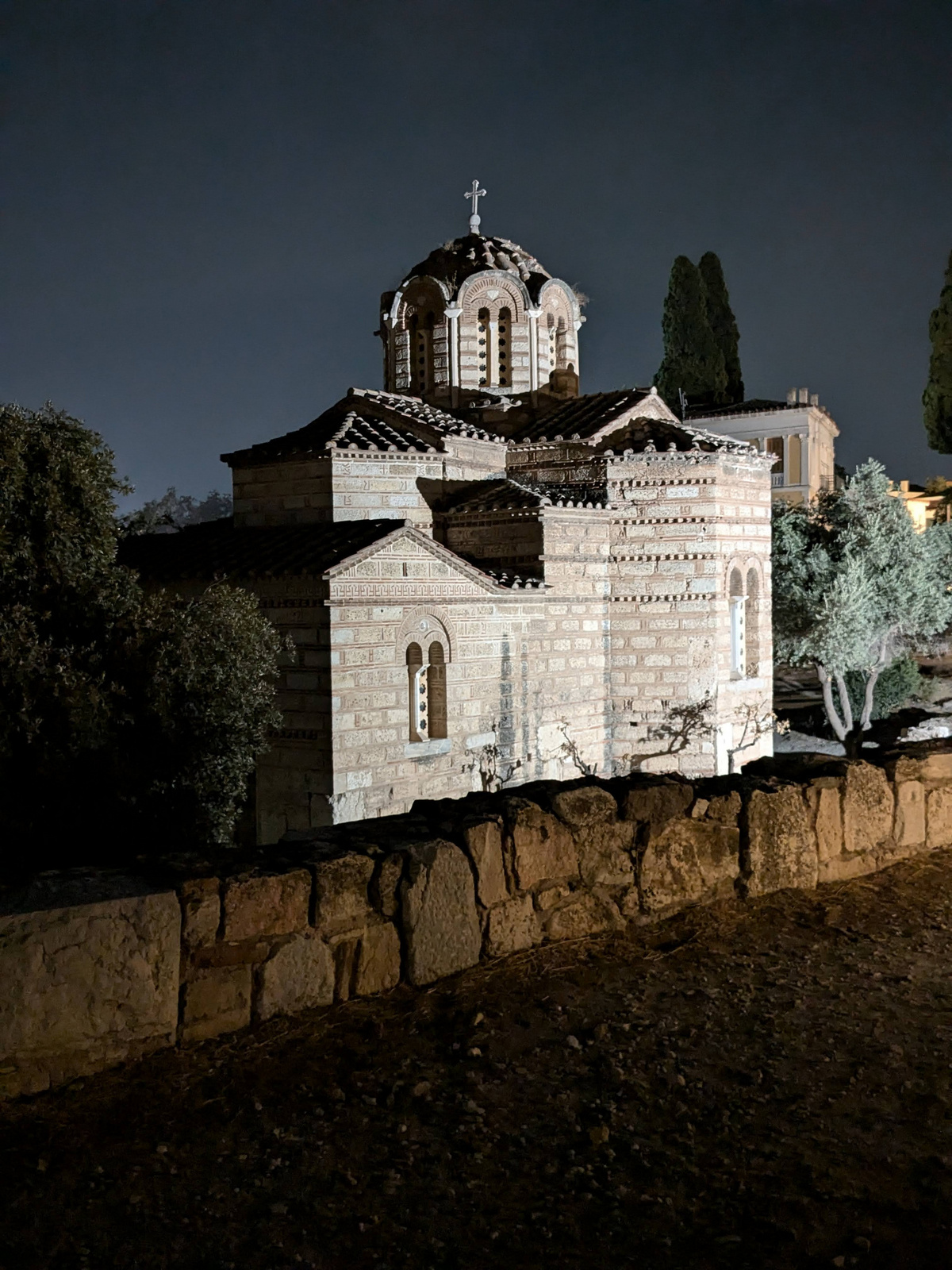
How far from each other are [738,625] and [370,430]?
5.05m

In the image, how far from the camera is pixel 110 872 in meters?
3.47

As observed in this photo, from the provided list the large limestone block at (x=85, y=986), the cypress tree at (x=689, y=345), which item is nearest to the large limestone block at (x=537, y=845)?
the large limestone block at (x=85, y=986)

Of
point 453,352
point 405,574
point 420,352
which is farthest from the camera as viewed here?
point 420,352

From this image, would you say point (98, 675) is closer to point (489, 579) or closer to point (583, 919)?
point (583, 919)

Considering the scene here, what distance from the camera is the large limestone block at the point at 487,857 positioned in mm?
3863

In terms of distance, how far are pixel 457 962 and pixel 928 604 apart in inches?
650

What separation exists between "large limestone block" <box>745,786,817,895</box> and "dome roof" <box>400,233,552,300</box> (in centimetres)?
1221

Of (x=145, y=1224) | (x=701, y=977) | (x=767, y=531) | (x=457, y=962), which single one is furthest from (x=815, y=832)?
(x=767, y=531)

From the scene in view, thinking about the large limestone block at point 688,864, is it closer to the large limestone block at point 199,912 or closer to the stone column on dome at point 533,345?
the large limestone block at point 199,912

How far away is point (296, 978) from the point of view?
3480mm

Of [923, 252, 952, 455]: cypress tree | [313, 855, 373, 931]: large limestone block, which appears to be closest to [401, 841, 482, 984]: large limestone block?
[313, 855, 373, 931]: large limestone block

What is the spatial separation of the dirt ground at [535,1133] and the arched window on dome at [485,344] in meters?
12.7

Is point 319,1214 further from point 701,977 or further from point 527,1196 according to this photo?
point 701,977

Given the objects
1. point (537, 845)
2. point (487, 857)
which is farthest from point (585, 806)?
point (487, 857)
